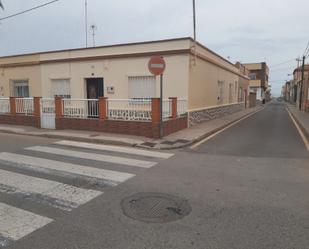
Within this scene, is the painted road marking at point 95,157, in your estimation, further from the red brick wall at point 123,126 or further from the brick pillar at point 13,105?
the brick pillar at point 13,105

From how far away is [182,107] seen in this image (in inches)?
525

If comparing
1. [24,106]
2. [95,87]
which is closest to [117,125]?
[95,87]

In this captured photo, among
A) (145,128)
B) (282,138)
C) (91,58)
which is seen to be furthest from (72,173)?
(91,58)

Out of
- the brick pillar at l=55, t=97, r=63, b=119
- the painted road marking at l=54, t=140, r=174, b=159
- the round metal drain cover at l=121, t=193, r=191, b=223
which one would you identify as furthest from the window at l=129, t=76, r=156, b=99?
the round metal drain cover at l=121, t=193, r=191, b=223

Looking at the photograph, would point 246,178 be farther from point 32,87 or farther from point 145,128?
point 32,87

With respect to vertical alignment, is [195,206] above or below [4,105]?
below

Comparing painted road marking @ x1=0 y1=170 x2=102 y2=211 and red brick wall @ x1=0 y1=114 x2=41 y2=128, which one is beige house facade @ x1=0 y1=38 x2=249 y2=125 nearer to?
red brick wall @ x1=0 y1=114 x2=41 y2=128

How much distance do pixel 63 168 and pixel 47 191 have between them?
1501 millimetres

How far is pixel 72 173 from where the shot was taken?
20.3ft

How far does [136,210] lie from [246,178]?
9.18ft

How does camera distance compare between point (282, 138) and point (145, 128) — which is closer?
point (145, 128)

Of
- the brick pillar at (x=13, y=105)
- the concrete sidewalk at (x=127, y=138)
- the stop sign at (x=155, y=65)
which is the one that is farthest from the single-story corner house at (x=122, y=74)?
the stop sign at (x=155, y=65)

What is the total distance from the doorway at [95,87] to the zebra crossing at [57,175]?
22.3ft

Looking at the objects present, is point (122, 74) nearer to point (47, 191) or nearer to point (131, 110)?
point (131, 110)
